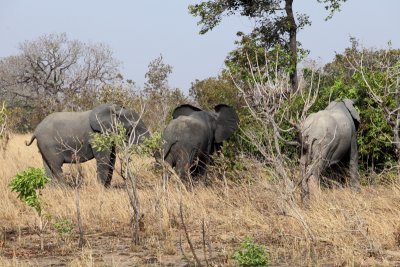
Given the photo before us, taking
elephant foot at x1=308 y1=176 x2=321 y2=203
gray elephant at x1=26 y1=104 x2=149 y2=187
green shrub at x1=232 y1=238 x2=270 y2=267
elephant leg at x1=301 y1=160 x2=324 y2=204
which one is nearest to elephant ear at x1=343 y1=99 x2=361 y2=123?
elephant leg at x1=301 y1=160 x2=324 y2=204

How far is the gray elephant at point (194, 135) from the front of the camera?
11570mm

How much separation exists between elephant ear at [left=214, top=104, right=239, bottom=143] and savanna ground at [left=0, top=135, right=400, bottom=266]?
5.43ft

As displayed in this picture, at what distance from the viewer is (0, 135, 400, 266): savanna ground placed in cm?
681

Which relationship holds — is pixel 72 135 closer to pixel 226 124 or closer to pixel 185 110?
pixel 185 110

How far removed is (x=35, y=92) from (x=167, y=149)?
3402 cm

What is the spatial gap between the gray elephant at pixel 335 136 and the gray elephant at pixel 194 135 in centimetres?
209

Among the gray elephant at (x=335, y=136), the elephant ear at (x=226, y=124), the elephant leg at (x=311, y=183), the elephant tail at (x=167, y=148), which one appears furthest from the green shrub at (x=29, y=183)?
the elephant ear at (x=226, y=124)

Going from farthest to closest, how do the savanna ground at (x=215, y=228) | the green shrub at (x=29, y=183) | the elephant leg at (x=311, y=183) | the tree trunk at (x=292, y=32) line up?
the tree trunk at (x=292, y=32)
the elephant leg at (x=311, y=183)
the green shrub at (x=29, y=183)
the savanna ground at (x=215, y=228)

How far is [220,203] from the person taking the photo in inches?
380

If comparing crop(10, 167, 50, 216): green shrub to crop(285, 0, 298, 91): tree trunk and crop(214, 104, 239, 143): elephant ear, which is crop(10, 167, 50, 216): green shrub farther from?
crop(285, 0, 298, 91): tree trunk

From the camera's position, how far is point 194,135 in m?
11.7

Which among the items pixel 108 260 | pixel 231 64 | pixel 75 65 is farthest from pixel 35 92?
pixel 108 260

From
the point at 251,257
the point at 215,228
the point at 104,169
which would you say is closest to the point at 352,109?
the point at 215,228

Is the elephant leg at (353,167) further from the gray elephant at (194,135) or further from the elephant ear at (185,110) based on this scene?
the elephant ear at (185,110)
